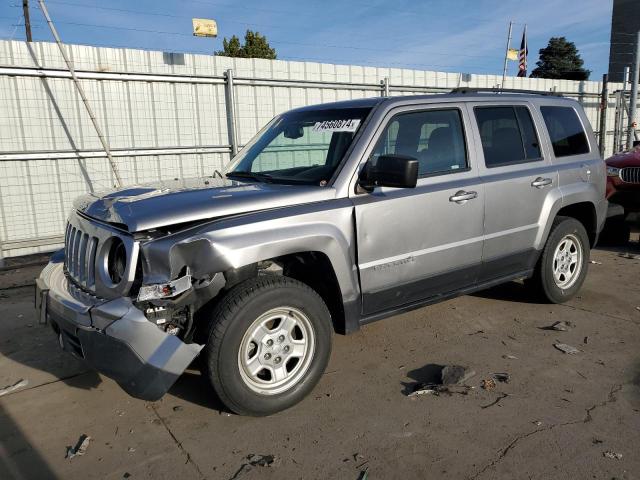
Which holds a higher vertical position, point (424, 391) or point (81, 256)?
point (81, 256)

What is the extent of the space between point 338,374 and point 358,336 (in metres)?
0.74

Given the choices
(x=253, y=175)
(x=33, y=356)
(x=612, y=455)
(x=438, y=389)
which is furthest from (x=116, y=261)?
(x=612, y=455)

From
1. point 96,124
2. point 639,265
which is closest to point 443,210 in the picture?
point 639,265

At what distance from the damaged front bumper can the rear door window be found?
9.36 ft

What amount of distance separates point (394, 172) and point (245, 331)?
1.33 m

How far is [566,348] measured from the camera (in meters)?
4.14

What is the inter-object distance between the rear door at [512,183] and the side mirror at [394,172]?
112 cm

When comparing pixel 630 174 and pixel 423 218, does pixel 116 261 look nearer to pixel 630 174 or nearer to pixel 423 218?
pixel 423 218

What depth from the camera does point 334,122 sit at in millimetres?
3906

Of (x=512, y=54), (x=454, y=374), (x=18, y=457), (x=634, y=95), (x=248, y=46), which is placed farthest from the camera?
(x=248, y=46)

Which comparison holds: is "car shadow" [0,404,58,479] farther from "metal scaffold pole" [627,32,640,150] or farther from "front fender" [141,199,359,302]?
"metal scaffold pole" [627,32,640,150]

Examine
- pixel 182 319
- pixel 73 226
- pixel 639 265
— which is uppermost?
pixel 73 226

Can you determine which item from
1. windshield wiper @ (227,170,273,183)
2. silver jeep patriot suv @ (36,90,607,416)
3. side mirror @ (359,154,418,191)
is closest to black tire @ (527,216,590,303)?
silver jeep patriot suv @ (36,90,607,416)

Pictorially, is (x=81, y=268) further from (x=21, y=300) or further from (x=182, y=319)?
(x=21, y=300)
